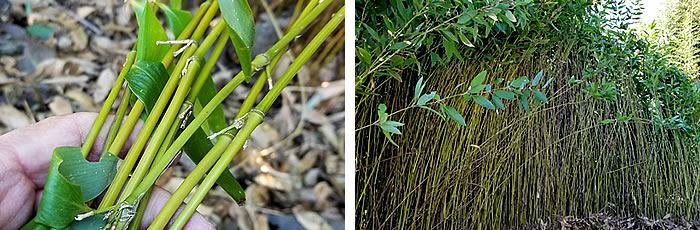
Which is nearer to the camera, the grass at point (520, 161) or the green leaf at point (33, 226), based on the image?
the green leaf at point (33, 226)

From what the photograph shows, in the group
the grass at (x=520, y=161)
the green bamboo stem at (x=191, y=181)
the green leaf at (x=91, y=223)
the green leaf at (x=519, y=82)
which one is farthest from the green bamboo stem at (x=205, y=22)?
the green leaf at (x=519, y=82)

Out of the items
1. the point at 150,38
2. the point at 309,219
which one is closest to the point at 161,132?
the point at 150,38

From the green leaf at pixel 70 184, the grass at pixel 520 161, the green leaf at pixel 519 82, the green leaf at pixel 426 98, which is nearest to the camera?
the green leaf at pixel 70 184

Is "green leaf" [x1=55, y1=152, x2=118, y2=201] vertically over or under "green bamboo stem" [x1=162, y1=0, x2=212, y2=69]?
under

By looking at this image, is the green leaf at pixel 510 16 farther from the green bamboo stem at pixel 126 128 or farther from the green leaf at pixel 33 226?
the green leaf at pixel 33 226

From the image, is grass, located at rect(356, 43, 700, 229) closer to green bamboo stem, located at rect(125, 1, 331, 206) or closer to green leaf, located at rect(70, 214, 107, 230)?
green bamboo stem, located at rect(125, 1, 331, 206)

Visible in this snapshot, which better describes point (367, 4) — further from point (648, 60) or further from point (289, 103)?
point (648, 60)

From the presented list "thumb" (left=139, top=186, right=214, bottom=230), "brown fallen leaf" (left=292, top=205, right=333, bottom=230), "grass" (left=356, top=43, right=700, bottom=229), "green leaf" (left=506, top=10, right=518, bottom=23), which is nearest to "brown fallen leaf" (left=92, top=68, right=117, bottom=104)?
"thumb" (left=139, top=186, right=214, bottom=230)
